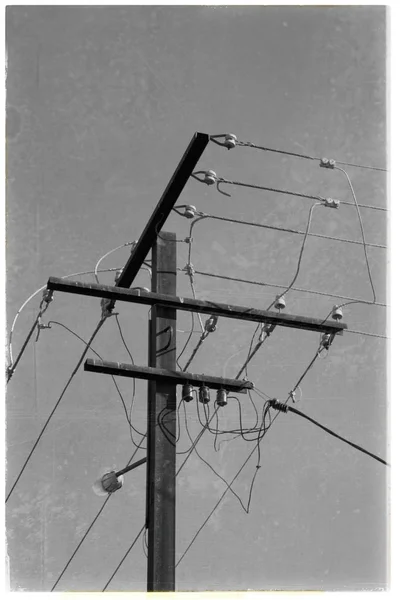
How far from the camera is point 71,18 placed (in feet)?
56.4

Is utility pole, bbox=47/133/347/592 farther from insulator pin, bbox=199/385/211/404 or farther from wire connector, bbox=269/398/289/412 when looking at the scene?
wire connector, bbox=269/398/289/412

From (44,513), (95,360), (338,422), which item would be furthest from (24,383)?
(95,360)

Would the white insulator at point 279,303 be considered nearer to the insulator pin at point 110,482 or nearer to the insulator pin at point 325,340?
the insulator pin at point 325,340

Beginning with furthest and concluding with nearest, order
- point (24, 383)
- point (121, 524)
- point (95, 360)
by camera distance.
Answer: point (121, 524) < point (24, 383) < point (95, 360)

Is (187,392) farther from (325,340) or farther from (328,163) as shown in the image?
(328,163)

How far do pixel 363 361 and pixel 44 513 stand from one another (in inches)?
196

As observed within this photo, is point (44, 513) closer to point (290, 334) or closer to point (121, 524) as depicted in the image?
point (121, 524)

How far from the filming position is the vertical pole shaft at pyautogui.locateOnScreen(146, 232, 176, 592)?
12.0 meters

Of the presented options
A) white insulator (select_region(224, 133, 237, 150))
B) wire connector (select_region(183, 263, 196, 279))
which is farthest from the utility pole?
wire connector (select_region(183, 263, 196, 279))

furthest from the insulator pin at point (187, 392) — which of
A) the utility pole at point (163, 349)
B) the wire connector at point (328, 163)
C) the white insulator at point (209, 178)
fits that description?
the wire connector at point (328, 163)

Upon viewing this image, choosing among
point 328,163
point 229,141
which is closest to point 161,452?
point 229,141

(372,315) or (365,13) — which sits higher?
(365,13)

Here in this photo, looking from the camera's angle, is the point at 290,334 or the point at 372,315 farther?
the point at 290,334

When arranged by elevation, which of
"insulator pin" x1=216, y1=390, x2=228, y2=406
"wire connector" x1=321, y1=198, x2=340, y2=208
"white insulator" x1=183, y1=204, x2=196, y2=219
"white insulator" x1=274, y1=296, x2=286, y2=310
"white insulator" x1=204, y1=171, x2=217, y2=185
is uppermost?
"white insulator" x1=204, y1=171, x2=217, y2=185
